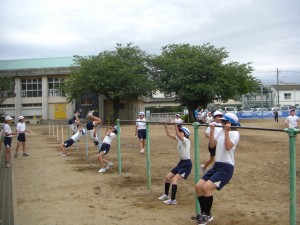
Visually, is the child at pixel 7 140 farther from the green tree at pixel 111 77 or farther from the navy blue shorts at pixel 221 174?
the green tree at pixel 111 77

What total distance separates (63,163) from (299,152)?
26.3 ft

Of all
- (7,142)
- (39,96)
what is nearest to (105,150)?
(7,142)

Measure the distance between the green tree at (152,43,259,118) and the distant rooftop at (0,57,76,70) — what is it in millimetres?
16340

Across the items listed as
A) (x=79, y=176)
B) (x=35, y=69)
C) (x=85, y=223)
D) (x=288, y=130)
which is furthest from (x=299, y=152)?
(x=35, y=69)

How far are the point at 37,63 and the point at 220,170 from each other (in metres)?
52.8

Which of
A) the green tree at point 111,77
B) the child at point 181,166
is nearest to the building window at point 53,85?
the green tree at point 111,77

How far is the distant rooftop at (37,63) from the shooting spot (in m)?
52.4

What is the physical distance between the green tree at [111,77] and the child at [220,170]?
3186 cm

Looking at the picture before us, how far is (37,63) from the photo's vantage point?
54.3 m

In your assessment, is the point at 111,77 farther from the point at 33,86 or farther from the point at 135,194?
the point at 135,194

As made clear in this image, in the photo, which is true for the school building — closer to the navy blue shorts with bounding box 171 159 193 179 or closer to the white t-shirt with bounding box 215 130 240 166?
the navy blue shorts with bounding box 171 159 193 179

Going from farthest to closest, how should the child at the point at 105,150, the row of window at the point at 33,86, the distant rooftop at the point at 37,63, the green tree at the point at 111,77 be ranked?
the distant rooftop at the point at 37,63
the row of window at the point at 33,86
the green tree at the point at 111,77
the child at the point at 105,150

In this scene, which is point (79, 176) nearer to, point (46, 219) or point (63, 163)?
point (63, 163)

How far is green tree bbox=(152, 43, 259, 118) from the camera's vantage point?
3847 centimetres
